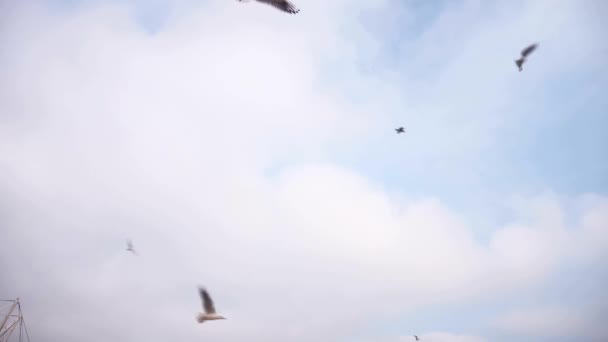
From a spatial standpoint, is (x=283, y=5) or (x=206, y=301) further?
(x=206, y=301)

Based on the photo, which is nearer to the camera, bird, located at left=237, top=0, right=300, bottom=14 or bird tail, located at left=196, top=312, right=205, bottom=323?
bird, located at left=237, top=0, right=300, bottom=14

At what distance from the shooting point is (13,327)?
1903 inches

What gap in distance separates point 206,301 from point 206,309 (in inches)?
21.0

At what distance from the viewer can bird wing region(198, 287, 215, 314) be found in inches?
709

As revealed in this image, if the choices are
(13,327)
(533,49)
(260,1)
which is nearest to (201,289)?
(260,1)

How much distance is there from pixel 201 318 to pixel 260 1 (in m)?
15.8

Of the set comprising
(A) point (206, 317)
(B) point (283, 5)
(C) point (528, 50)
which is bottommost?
(A) point (206, 317)

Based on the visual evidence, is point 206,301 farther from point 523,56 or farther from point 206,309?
point 523,56

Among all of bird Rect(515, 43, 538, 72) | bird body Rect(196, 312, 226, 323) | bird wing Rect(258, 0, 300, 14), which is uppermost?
bird Rect(515, 43, 538, 72)

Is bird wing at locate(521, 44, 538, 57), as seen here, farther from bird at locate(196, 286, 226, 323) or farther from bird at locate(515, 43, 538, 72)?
bird at locate(196, 286, 226, 323)

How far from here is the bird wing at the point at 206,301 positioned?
1802cm

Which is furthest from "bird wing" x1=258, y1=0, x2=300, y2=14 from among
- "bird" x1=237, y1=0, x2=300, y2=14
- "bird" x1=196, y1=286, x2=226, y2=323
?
"bird" x1=196, y1=286, x2=226, y2=323

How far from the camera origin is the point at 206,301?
60.3ft

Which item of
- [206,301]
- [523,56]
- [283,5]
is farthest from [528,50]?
[206,301]
